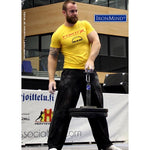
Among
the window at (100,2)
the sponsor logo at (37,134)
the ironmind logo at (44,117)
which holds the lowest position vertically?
the sponsor logo at (37,134)

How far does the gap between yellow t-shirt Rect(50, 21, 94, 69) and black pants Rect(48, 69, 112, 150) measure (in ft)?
0.37

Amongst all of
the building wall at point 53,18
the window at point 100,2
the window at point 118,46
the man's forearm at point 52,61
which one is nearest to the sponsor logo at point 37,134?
the man's forearm at point 52,61

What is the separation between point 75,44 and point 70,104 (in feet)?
2.49

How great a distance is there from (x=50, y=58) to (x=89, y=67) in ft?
2.49

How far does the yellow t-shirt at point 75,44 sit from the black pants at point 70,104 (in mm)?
114

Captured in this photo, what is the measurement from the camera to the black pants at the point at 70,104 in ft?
16.3

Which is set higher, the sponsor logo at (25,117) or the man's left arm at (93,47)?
the man's left arm at (93,47)

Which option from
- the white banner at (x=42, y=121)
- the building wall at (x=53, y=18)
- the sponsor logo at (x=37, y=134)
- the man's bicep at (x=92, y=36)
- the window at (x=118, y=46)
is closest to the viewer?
the man's bicep at (x=92, y=36)

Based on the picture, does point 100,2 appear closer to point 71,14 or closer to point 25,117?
point 25,117

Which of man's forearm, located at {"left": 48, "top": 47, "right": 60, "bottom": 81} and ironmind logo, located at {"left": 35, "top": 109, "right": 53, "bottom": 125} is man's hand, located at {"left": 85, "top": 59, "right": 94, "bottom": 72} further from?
ironmind logo, located at {"left": 35, "top": 109, "right": 53, "bottom": 125}

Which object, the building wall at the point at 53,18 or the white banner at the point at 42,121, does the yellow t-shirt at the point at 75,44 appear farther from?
the building wall at the point at 53,18

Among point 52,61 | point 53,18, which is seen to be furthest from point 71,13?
point 53,18

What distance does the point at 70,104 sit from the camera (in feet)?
16.3
